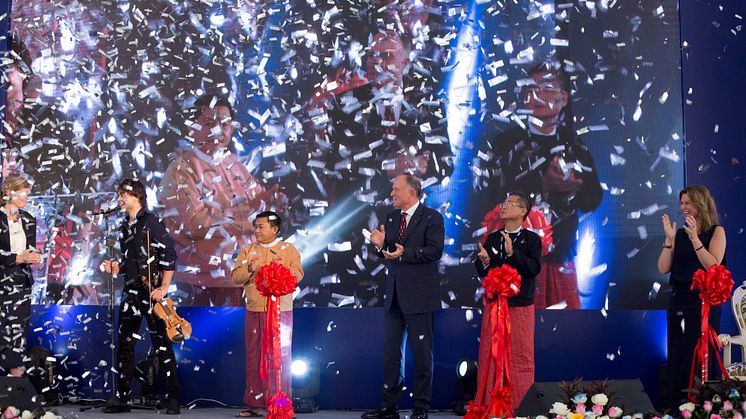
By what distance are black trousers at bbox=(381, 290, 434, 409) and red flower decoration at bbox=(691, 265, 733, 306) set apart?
165cm

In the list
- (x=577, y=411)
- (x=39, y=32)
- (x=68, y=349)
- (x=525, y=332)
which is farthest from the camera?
(x=39, y=32)

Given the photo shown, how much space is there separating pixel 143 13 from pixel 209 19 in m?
0.56

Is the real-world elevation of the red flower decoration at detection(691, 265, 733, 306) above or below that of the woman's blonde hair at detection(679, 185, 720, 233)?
below

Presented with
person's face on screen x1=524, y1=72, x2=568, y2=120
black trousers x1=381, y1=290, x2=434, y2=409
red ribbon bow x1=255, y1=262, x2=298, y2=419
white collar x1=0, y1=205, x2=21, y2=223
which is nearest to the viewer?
red ribbon bow x1=255, y1=262, x2=298, y2=419

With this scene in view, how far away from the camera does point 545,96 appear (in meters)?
6.89

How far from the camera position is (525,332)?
5762 mm

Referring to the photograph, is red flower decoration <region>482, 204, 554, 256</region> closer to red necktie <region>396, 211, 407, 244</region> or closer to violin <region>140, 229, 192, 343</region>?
red necktie <region>396, 211, 407, 244</region>

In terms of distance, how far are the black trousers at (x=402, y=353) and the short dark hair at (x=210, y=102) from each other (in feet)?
7.20

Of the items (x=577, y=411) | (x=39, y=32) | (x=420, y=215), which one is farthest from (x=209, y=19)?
(x=577, y=411)

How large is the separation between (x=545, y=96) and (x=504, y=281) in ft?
6.38

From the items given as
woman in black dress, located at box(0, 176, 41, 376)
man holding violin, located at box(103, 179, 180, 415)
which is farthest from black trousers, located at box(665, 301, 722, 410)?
woman in black dress, located at box(0, 176, 41, 376)

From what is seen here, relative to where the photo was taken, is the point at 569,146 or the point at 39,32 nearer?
the point at 569,146

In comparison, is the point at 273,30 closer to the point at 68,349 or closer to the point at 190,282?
the point at 190,282

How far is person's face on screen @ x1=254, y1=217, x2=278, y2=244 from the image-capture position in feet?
20.9
